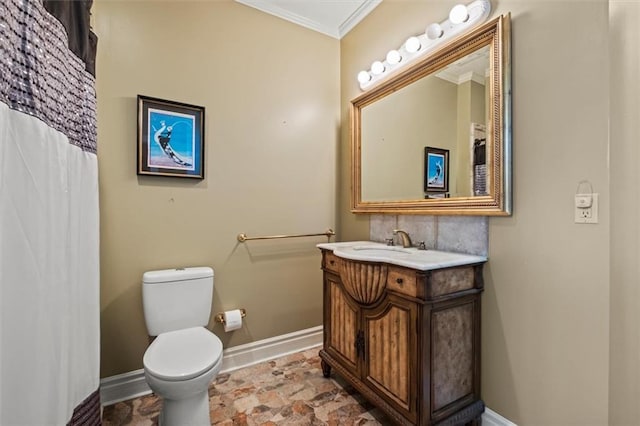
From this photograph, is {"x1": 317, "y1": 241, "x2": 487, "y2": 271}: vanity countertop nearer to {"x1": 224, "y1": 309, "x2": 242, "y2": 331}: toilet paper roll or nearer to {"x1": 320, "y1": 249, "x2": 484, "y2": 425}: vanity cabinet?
{"x1": 320, "y1": 249, "x2": 484, "y2": 425}: vanity cabinet

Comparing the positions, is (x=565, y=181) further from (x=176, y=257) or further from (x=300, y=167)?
(x=176, y=257)

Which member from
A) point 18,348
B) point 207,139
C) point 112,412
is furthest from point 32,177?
point 112,412

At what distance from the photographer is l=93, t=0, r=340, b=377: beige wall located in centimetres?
179

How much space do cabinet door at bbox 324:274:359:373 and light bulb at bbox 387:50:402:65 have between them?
1487mm

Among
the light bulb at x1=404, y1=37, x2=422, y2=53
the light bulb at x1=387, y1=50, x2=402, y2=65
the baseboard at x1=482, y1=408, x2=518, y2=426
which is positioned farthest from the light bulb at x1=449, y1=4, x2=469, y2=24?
the baseboard at x1=482, y1=408, x2=518, y2=426

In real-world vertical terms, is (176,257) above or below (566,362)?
above

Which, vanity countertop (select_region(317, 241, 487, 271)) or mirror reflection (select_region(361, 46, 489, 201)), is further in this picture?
mirror reflection (select_region(361, 46, 489, 201))

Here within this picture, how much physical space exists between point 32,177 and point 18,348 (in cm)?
46

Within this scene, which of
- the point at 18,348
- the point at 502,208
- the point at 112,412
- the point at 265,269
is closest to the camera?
the point at 18,348

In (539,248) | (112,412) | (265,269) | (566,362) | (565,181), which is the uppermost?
(565,181)

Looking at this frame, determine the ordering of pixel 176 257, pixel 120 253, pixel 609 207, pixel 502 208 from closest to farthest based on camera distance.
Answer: pixel 609 207 < pixel 502 208 < pixel 120 253 < pixel 176 257

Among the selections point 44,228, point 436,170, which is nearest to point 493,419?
point 436,170

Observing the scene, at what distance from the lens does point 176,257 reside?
6.39 feet

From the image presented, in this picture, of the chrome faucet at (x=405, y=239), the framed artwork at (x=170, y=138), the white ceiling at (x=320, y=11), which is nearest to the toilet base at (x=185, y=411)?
the framed artwork at (x=170, y=138)
